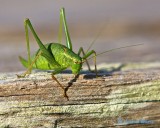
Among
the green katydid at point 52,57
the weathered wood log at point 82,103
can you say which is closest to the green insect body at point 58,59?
the green katydid at point 52,57

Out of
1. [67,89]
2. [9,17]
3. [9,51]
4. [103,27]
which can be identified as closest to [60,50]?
[9,51]

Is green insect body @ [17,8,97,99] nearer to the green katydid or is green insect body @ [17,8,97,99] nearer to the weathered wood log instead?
the green katydid

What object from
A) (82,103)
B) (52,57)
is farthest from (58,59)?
(82,103)

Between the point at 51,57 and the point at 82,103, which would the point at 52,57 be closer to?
the point at 51,57

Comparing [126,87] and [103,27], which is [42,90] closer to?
[126,87]

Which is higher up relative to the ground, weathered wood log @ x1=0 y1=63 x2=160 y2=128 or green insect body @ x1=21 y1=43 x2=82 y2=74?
green insect body @ x1=21 y1=43 x2=82 y2=74

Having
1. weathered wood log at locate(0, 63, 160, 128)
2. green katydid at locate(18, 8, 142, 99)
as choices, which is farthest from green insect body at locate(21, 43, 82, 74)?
weathered wood log at locate(0, 63, 160, 128)

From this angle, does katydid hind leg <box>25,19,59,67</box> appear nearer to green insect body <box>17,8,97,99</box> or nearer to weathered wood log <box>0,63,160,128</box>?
green insect body <box>17,8,97,99</box>

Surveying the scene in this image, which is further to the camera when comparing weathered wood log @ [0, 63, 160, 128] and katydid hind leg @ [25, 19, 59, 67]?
katydid hind leg @ [25, 19, 59, 67]
